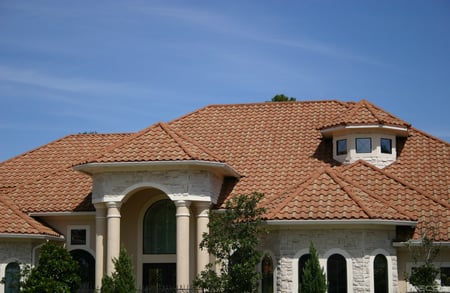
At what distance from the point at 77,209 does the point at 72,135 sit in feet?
29.6

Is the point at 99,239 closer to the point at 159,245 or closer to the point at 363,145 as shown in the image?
the point at 159,245

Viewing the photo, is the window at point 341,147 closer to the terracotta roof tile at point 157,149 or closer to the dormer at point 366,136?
the dormer at point 366,136

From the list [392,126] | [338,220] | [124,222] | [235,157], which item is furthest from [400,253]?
[124,222]

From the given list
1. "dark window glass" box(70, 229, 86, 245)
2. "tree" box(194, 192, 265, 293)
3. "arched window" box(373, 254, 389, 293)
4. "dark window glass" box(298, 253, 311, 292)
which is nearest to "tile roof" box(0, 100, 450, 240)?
"dark window glass" box(70, 229, 86, 245)

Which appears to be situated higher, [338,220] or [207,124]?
[207,124]

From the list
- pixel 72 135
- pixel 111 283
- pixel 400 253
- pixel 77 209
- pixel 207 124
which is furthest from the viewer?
pixel 72 135

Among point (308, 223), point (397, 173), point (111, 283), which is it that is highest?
point (397, 173)

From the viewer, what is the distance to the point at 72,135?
1645 inches

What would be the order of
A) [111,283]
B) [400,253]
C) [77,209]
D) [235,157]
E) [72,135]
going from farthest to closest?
[72,135], [235,157], [77,209], [400,253], [111,283]

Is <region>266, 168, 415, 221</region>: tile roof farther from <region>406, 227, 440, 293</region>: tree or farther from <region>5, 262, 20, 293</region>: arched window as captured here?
<region>5, 262, 20, 293</region>: arched window

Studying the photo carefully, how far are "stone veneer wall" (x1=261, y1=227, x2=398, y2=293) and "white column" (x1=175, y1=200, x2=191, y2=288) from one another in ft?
11.3

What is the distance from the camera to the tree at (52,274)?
1148 inches

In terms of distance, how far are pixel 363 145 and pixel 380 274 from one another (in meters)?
8.02

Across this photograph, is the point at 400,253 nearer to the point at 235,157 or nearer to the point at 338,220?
the point at 338,220
